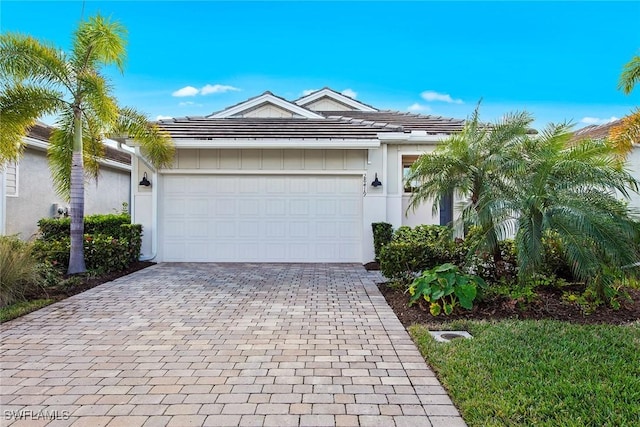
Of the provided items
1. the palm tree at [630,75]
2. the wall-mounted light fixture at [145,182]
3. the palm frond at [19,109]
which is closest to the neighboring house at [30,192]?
the wall-mounted light fixture at [145,182]

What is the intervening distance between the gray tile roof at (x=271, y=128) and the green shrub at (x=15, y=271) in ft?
15.5

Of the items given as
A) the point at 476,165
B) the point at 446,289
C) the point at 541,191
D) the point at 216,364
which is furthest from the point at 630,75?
the point at 216,364

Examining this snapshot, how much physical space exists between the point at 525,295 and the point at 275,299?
3.87 metres

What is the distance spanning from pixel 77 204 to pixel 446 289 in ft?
24.9

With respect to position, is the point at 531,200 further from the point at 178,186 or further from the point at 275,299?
the point at 178,186

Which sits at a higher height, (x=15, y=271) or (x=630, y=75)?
(x=630, y=75)

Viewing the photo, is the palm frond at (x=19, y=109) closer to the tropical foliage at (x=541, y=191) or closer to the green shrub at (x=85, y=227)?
the green shrub at (x=85, y=227)

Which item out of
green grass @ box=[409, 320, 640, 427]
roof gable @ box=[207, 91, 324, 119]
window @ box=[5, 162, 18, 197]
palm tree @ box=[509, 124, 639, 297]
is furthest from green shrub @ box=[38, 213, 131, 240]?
palm tree @ box=[509, 124, 639, 297]

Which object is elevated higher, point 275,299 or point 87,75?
point 87,75

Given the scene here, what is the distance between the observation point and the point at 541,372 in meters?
3.24

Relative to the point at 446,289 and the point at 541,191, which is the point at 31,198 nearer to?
the point at 446,289

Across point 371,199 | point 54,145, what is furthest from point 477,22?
point 54,145

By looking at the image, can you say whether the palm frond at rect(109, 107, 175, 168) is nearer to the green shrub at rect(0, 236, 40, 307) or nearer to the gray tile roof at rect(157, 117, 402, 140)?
the gray tile roof at rect(157, 117, 402, 140)

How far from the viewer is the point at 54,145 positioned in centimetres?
808
